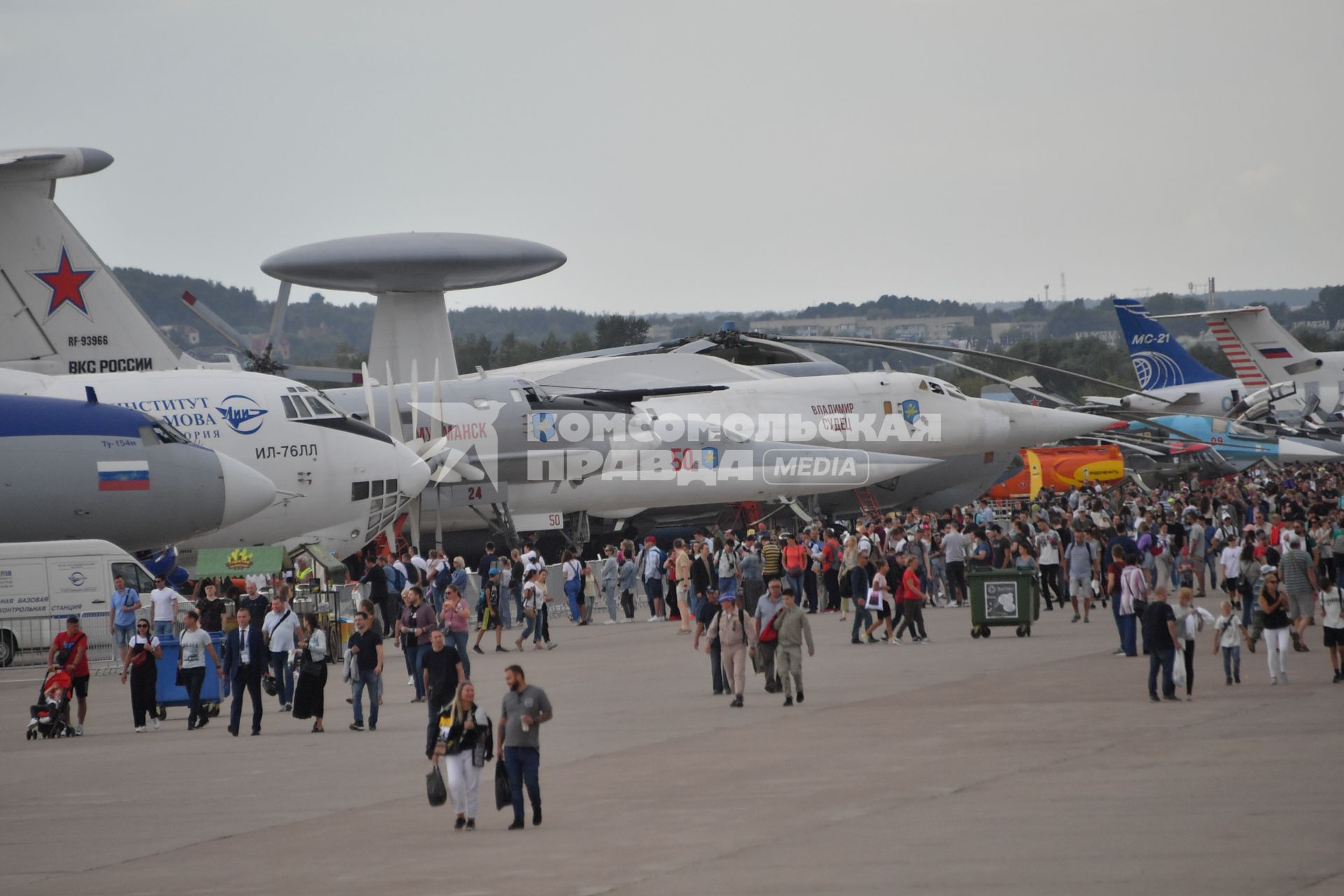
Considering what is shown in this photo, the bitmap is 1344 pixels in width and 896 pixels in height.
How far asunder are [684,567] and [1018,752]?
13.7m

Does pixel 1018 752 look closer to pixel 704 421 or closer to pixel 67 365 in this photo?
pixel 67 365

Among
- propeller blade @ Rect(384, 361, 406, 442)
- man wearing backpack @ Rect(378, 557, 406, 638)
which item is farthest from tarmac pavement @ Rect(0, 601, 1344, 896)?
propeller blade @ Rect(384, 361, 406, 442)

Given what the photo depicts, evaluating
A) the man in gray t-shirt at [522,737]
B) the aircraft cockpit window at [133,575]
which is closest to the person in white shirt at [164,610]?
the aircraft cockpit window at [133,575]

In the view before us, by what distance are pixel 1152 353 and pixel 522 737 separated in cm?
6205

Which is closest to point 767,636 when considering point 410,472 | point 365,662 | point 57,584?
point 365,662

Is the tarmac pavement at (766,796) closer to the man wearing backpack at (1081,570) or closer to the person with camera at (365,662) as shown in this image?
the person with camera at (365,662)

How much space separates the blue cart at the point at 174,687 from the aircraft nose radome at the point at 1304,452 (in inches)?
1814

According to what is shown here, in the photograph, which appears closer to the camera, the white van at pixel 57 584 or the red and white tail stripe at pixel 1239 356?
the white van at pixel 57 584

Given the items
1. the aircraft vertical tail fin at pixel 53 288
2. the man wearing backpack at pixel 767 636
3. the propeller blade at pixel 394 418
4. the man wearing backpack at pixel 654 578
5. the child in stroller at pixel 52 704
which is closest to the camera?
the child in stroller at pixel 52 704

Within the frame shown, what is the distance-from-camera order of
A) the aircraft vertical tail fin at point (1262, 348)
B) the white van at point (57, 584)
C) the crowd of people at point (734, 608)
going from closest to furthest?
the crowd of people at point (734, 608) → the white van at point (57, 584) → the aircraft vertical tail fin at point (1262, 348)

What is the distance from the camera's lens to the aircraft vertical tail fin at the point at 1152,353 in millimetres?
67188

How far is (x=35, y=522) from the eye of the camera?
22500 millimetres

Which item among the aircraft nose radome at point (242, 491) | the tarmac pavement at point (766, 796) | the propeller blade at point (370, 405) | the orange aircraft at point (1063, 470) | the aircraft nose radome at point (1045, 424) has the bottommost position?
the tarmac pavement at point (766, 796)

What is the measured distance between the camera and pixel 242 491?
23281 millimetres
